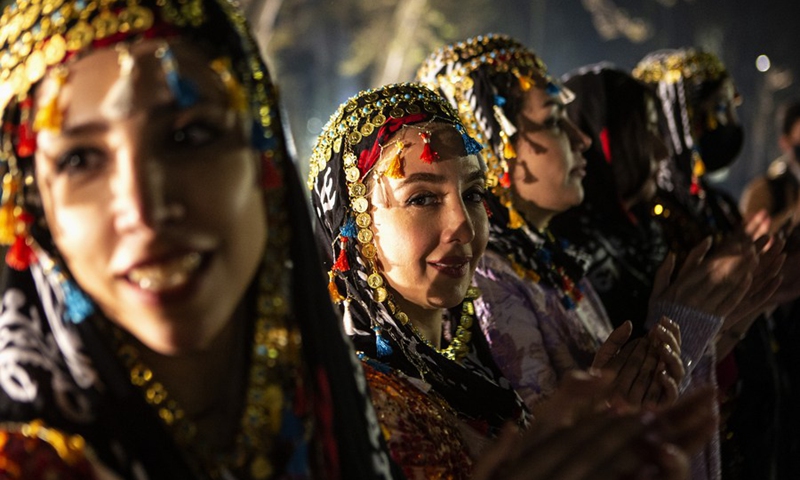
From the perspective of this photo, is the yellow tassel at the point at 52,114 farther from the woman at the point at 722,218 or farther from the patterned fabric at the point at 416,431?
the woman at the point at 722,218

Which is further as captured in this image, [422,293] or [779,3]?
[779,3]

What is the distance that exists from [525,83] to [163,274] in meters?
1.77

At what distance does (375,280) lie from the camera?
176cm

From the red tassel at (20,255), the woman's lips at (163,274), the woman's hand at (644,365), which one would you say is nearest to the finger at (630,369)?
the woman's hand at (644,365)

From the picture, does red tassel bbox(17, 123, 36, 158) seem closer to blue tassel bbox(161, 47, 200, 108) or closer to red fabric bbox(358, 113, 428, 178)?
blue tassel bbox(161, 47, 200, 108)

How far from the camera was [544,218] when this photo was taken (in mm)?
2588

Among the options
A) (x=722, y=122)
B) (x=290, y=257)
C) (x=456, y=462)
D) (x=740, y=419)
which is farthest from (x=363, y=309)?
(x=722, y=122)

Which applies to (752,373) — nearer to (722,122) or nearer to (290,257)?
(722,122)

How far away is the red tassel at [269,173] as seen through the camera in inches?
42.4

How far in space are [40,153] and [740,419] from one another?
9.66ft

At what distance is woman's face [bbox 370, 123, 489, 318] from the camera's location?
174 centimetres

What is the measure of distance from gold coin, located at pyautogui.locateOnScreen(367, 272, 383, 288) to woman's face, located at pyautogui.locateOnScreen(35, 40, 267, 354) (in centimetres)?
77

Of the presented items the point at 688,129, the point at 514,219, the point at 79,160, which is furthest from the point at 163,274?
the point at 688,129

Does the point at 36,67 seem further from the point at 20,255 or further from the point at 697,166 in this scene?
the point at 697,166
